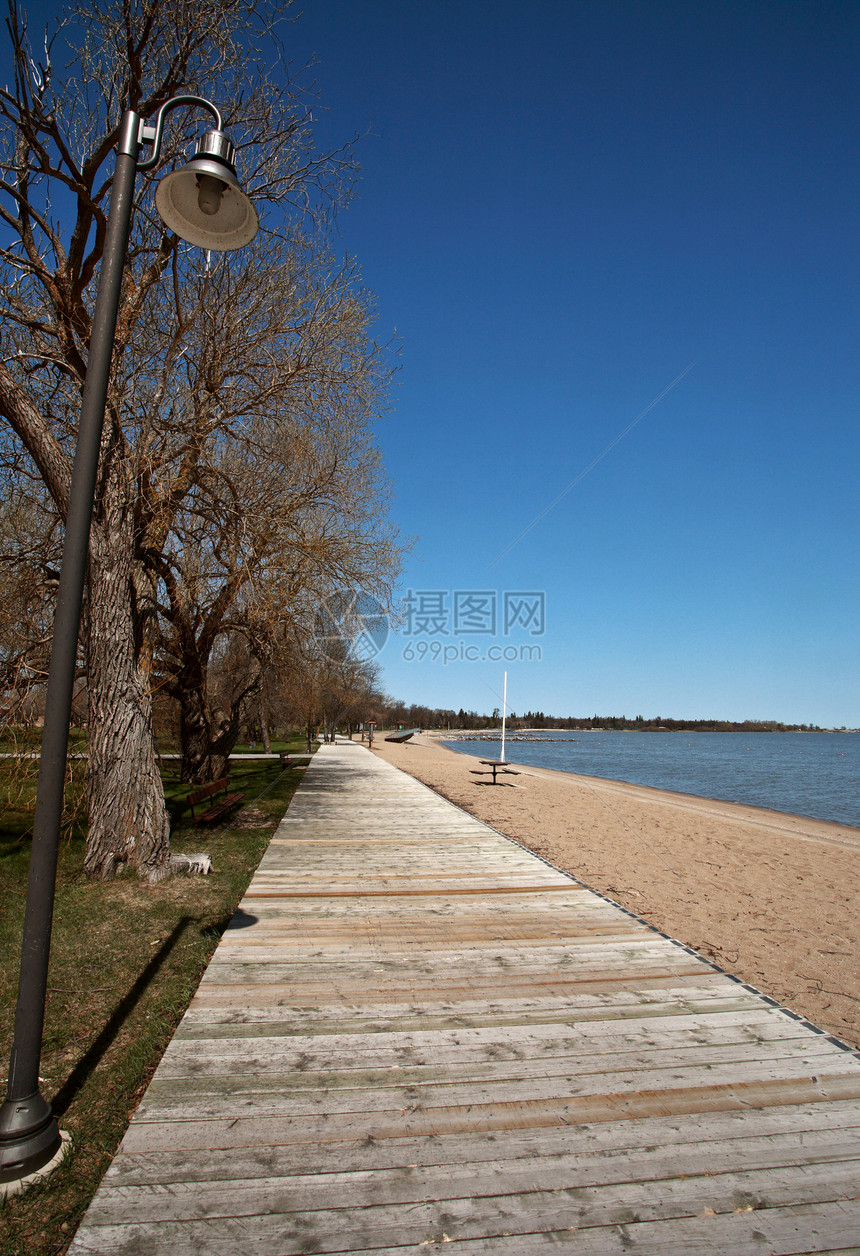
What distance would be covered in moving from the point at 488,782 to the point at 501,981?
2019 cm

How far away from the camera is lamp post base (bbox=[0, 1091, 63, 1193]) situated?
2.44 m

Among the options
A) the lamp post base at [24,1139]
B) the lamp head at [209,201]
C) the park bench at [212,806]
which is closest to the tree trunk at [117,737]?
the park bench at [212,806]

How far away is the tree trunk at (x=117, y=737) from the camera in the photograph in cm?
653

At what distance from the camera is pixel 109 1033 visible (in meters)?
3.68

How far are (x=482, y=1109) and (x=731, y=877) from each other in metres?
9.15

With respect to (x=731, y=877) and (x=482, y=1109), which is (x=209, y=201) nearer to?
(x=482, y=1109)

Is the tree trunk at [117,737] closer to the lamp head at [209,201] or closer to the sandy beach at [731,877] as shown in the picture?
the lamp head at [209,201]

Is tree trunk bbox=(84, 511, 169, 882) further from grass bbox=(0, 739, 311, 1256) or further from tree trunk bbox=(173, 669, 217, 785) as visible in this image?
tree trunk bbox=(173, 669, 217, 785)

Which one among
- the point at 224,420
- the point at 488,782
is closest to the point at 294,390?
the point at 224,420

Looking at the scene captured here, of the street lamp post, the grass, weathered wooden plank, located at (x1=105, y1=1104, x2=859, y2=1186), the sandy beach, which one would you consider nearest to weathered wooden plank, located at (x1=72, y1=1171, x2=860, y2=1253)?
weathered wooden plank, located at (x1=105, y1=1104, x2=859, y2=1186)

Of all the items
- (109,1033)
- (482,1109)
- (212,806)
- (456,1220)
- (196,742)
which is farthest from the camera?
(196,742)

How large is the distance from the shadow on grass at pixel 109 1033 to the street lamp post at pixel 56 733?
17.6 inches

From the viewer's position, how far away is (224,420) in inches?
311

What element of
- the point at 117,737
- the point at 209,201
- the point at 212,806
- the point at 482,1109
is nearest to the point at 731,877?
the point at 212,806
